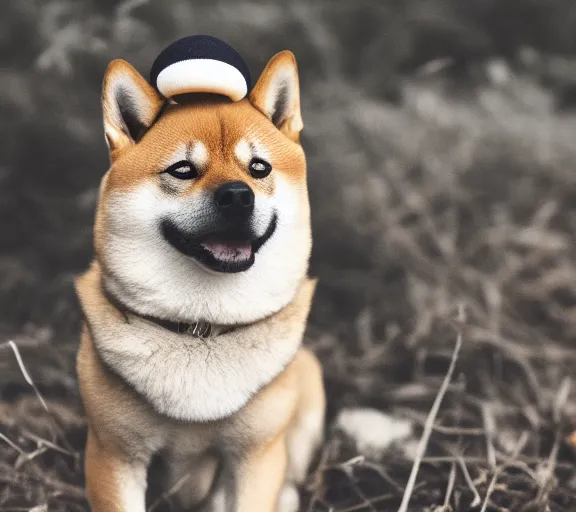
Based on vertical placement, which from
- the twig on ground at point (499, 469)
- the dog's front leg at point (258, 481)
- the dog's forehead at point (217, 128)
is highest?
the dog's forehead at point (217, 128)

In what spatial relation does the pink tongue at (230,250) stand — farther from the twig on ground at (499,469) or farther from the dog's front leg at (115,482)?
the twig on ground at (499,469)

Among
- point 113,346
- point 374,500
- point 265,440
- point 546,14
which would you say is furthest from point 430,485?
point 546,14

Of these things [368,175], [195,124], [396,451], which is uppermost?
[195,124]

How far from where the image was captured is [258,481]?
5.94 ft

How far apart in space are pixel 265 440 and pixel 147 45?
2.02 metres

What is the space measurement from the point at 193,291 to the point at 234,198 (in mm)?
276

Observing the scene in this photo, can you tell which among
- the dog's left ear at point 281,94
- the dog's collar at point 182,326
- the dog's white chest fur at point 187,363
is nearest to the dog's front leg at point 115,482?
the dog's white chest fur at point 187,363

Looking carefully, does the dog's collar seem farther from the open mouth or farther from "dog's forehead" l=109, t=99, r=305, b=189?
"dog's forehead" l=109, t=99, r=305, b=189

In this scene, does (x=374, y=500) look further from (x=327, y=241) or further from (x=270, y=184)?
(x=327, y=241)

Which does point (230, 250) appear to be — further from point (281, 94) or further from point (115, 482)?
point (115, 482)

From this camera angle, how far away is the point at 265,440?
1.82m

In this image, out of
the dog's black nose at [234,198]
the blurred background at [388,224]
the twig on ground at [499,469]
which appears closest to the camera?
the dog's black nose at [234,198]

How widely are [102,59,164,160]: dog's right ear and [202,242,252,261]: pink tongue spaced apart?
1.14 feet

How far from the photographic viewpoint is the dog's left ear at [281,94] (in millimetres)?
1822
